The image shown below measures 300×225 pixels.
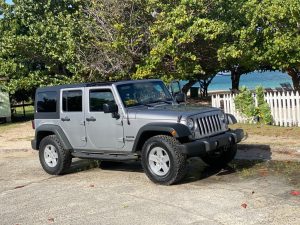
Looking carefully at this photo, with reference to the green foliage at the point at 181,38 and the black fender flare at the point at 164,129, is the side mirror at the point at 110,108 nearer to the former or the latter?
the black fender flare at the point at 164,129

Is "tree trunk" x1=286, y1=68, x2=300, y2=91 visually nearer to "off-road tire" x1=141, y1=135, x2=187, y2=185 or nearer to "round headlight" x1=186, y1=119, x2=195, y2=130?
"round headlight" x1=186, y1=119, x2=195, y2=130

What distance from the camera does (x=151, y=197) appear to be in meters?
7.18

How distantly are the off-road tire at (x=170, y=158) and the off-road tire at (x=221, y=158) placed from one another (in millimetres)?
1252

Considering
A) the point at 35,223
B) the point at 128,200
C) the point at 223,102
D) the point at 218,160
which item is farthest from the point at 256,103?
the point at 35,223

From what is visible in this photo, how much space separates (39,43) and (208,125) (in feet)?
38.7

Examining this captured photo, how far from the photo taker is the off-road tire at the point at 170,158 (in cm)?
764

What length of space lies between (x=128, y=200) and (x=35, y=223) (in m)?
1.45

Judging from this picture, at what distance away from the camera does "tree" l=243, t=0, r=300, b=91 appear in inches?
587

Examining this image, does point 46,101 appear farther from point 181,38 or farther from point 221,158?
point 181,38

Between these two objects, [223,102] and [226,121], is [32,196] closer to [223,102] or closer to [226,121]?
[226,121]

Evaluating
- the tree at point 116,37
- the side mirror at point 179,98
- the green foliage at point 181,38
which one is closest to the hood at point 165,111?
the side mirror at point 179,98

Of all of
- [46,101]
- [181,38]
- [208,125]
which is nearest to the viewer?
[208,125]

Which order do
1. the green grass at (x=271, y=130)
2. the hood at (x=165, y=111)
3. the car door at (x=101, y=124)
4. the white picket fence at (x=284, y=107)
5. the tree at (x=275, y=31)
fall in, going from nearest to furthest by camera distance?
the hood at (x=165, y=111) < the car door at (x=101, y=124) < the green grass at (x=271, y=130) < the white picket fence at (x=284, y=107) < the tree at (x=275, y=31)

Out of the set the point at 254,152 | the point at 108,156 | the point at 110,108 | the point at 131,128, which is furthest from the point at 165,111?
the point at 254,152
